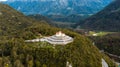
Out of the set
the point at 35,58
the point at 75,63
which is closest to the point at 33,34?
the point at 35,58

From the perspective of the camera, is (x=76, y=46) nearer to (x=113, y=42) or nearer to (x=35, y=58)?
(x=35, y=58)

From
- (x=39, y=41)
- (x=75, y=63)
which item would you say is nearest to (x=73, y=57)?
(x=75, y=63)

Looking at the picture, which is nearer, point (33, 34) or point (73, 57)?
point (73, 57)

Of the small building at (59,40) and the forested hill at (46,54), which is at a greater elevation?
the small building at (59,40)

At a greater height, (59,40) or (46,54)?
(59,40)

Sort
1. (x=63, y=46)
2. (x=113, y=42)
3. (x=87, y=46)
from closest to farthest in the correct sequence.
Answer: (x=63, y=46)
(x=87, y=46)
(x=113, y=42)

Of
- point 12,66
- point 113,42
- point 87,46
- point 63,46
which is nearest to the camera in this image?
point 12,66

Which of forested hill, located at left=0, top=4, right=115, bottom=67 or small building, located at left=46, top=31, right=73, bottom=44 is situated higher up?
small building, located at left=46, top=31, right=73, bottom=44

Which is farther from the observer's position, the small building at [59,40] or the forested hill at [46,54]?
the small building at [59,40]

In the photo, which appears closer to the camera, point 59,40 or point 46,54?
point 46,54

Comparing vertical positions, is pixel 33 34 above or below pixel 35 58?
above

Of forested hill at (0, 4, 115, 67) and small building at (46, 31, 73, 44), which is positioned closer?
forested hill at (0, 4, 115, 67)
